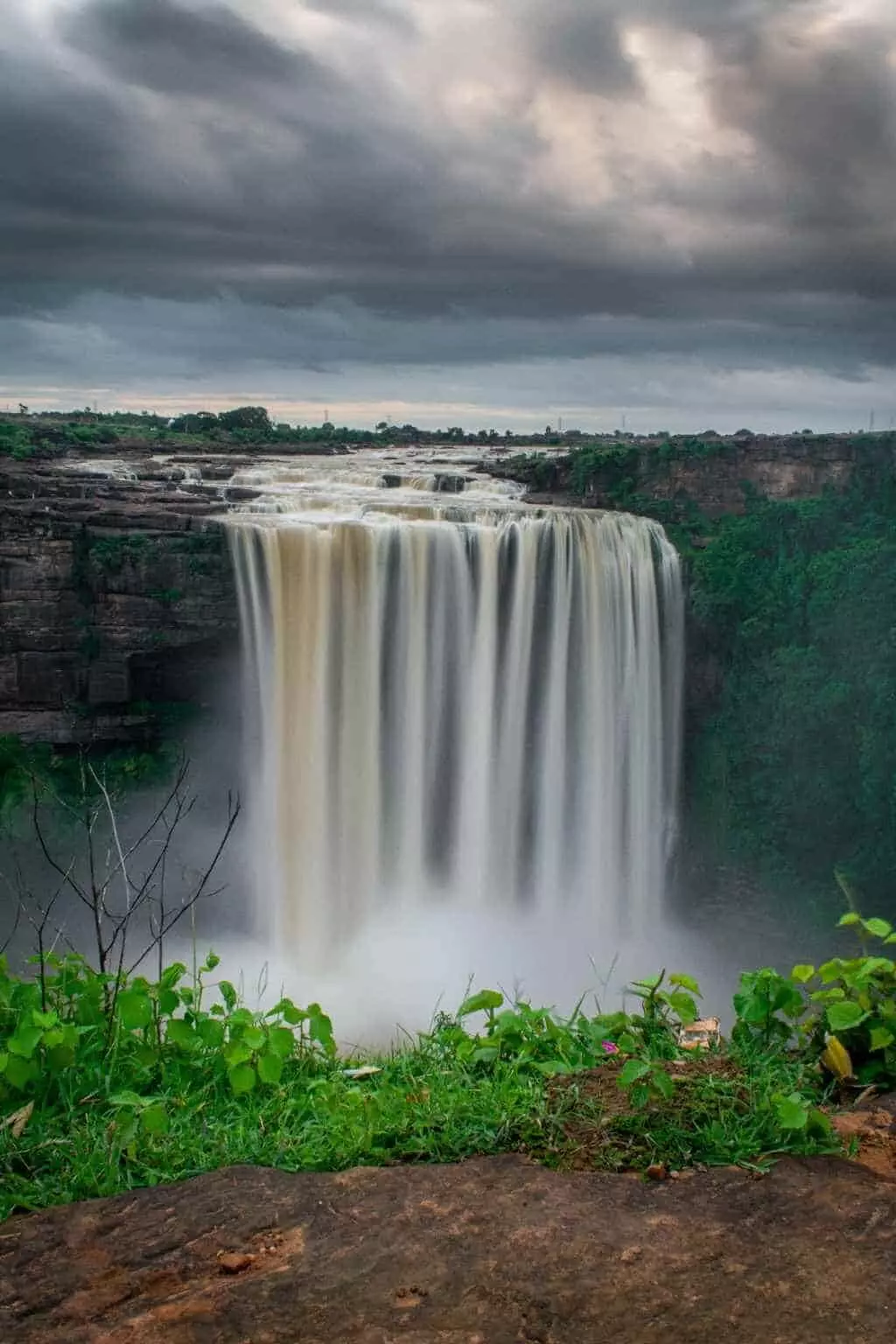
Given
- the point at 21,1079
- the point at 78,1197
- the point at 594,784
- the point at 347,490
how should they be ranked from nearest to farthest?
the point at 78,1197 < the point at 21,1079 < the point at 594,784 < the point at 347,490

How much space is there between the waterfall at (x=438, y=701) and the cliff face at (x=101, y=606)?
2.69 ft

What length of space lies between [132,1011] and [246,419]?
29.1 meters

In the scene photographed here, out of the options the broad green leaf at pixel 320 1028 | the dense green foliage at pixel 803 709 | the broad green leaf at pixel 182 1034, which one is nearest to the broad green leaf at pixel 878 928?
the broad green leaf at pixel 320 1028

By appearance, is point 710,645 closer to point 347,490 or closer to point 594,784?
point 594,784

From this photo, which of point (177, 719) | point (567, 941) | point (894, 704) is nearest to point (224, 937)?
point (177, 719)

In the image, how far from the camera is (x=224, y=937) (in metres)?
16.8

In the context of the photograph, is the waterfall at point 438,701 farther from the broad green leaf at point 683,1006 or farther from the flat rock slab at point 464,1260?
the flat rock slab at point 464,1260

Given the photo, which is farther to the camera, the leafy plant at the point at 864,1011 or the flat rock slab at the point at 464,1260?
the leafy plant at the point at 864,1011

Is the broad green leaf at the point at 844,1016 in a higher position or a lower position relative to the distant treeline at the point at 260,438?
lower

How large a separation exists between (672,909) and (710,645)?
190 inches

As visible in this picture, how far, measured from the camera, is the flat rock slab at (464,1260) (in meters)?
2.60

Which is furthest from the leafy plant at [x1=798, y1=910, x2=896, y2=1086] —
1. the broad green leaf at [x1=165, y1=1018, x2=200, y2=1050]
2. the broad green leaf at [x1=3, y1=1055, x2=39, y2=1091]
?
the broad green leaf at [x1=3, y1=1055, x2=39, y2=1091]

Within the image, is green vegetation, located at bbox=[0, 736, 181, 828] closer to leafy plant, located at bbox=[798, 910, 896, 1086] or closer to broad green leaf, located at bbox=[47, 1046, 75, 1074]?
broad green leaf, located at bbox=[47, 1046, 75, 1074]

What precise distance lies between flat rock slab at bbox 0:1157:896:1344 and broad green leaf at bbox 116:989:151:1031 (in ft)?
2.36
